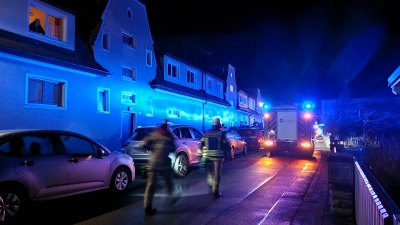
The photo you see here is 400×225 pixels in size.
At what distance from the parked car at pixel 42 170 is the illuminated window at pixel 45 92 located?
A: 5917 millimetres

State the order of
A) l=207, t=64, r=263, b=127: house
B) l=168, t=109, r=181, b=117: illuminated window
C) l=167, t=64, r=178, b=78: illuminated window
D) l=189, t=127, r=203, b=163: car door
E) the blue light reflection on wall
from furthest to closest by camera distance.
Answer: l=207, t=64, r=263, b=127: house, l=167, t=64, r=178, b=78: illuminated window, l=168, t=109, r=181, b=117: illuminated window, the blue light reflection on wall, l=189, t=127, r=203, b=163: car door

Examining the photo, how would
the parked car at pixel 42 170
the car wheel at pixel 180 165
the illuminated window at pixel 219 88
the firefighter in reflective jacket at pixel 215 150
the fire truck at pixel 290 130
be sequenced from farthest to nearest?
the illuminated window at pixel 219 88, the fire truck at pixel 290 130, the car wheel at pixel 180 165, the firefighter in reflective jacket at pixel 215 150, the parked car at pixel 42 170

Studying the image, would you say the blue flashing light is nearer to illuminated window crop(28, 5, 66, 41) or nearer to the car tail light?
the car tail light

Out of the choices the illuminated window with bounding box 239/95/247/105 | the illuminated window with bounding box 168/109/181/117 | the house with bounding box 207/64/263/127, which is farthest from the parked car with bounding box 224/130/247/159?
the illuminated window with bounding box 239/95/247/105

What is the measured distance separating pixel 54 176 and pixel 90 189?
3.50 feet

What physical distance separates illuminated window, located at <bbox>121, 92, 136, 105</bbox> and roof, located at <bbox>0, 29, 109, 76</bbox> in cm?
232

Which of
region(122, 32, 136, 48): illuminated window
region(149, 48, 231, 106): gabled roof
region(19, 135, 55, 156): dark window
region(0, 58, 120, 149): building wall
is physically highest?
region(122, 32, 136, 48): illuminated window

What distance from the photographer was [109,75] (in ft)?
53.2

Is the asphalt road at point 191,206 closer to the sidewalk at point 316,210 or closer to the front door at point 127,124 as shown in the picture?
the sidewalk at point 316,210

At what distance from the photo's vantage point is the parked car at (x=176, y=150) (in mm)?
10762

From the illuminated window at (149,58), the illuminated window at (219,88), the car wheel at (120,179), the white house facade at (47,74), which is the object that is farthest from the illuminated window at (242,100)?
the car wheel at (120,179)

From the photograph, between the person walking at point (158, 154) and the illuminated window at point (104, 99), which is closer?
the person walking at point (158, 154)

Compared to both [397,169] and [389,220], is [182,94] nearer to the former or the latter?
[397,169]

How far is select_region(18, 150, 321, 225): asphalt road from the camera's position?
6.07 m
